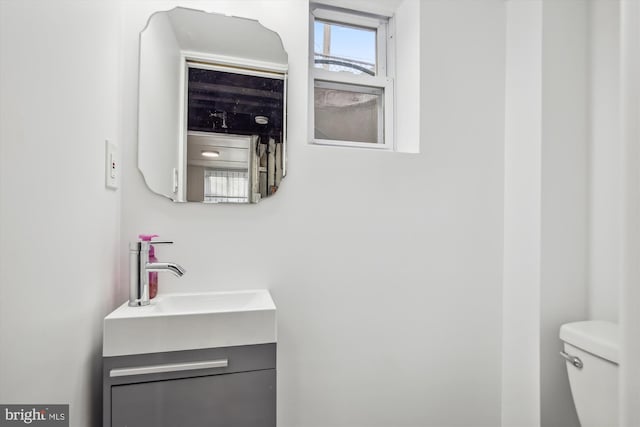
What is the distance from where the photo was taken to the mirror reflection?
3.96ft

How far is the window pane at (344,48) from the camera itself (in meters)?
1.58

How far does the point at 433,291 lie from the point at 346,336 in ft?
1.43

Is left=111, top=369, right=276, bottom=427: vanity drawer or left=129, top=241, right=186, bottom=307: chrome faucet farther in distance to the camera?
left=129, top=241, right=186, bottom=307: chrome faucet

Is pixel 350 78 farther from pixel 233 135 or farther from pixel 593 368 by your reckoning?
pixel 593 368

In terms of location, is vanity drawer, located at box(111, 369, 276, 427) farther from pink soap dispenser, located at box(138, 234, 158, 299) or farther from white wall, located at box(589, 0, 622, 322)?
white wall, located at box(589, 0, 622, 322)

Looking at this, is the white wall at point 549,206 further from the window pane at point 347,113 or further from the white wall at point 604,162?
the window pane at point 347,113

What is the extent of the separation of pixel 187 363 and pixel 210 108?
0.87 meters

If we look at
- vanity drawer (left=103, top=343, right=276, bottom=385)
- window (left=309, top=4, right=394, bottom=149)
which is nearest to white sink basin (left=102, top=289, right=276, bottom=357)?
vanity drawer (left=103, top=343, right=276, bottom=385)

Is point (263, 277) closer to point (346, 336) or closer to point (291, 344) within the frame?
point (291, 344)

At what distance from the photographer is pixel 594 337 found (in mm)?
1198

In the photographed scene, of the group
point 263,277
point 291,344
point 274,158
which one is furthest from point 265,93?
point 291,344

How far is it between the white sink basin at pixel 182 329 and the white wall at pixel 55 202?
83 millimetres

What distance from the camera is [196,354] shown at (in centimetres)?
95

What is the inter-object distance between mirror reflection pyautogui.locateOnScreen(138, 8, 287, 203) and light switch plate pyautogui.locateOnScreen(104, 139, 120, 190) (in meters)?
0.10
